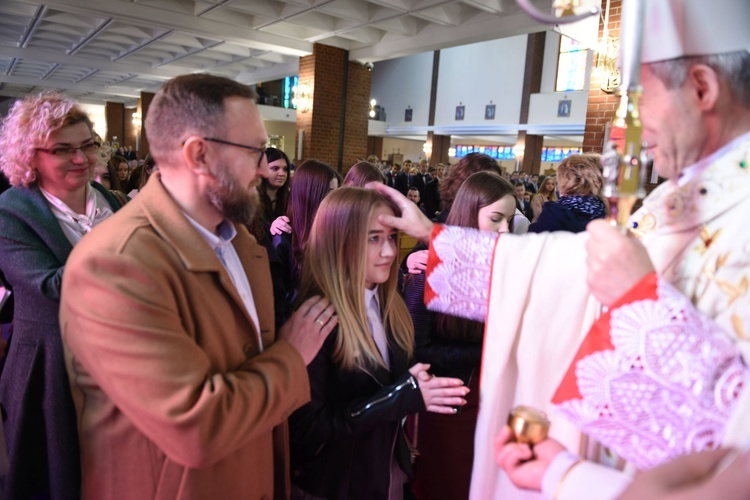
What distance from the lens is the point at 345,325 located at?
1629 millimetres

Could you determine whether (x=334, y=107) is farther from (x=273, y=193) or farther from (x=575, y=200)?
(x=575, y=200)

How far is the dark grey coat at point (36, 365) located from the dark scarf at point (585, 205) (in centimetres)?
258

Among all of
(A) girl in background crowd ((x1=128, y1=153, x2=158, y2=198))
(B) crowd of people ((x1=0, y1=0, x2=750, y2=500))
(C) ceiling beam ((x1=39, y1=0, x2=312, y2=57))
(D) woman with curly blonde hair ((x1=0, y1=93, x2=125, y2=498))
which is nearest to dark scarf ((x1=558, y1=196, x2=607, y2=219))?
(B) crowd of people ((x1=0, y1=0, x2=750, y2=500))

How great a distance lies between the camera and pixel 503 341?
1.22 m

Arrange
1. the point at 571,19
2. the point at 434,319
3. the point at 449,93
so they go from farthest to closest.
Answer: the point at 449,93
the point at 434,319
the point at 571,19

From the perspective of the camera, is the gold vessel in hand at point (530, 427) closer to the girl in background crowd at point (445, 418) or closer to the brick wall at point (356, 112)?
the girl in background crowd at point (445, 418)

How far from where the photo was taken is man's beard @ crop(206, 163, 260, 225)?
122cm

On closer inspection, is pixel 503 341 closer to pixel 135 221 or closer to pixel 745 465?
pixel 745 465

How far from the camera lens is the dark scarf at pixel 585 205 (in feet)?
9.69

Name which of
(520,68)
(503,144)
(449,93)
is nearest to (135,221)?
(520,68)

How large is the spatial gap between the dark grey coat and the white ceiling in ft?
21.2

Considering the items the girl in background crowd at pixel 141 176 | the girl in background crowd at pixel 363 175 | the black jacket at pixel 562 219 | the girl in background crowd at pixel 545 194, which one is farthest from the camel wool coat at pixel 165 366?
the girl in background crowd at pixel 545 194

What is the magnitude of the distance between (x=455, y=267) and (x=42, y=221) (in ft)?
5.20

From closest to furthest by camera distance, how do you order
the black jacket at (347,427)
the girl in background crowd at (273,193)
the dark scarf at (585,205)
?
the black jacket at (347,427), the dark scarf at (585,205), the girl in background crowd at (273,193)
